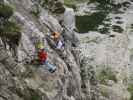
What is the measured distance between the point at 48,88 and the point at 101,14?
51.5 meters

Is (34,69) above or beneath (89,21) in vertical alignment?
above

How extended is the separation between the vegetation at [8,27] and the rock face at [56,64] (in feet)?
2.99

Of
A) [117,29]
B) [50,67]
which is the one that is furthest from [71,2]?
[50,67]

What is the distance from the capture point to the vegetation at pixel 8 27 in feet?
102

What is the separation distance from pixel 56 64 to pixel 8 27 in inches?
227

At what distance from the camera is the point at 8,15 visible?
1261 inches

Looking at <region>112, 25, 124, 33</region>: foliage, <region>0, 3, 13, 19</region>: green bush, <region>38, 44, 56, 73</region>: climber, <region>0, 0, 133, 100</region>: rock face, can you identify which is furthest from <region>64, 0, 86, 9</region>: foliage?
<region>0, 3, 13, 19</region>: green bush

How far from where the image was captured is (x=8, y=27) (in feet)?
105

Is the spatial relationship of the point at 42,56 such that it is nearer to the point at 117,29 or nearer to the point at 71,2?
the point at 117,29

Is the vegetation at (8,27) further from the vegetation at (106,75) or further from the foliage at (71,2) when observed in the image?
the foliage at (71,2)

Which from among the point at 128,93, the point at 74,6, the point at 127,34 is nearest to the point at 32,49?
the point at 128,93

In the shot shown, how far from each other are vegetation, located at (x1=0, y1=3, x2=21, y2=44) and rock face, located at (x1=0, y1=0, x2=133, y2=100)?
0.91m

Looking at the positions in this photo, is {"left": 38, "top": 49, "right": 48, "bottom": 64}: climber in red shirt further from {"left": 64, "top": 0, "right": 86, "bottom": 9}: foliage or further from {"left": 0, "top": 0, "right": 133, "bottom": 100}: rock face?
{"left": 64, "top": 0, "right": 86, "bottom": 9}: foliage

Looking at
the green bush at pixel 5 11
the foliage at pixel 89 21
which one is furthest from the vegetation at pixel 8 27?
the foliage at pixel 89 21
